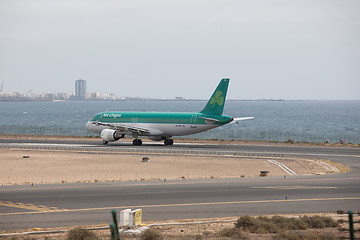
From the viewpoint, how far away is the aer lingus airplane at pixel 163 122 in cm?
6975

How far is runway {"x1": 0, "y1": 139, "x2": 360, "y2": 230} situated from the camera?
25734 millimetres

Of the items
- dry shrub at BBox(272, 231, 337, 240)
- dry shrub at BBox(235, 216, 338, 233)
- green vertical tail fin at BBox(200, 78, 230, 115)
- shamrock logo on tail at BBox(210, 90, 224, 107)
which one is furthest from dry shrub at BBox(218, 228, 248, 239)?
shamrock logo on tail at BBox(210, 90, 224, 107)

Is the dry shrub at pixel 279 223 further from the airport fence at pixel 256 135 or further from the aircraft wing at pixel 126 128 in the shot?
the airport fence at pixel 256 135

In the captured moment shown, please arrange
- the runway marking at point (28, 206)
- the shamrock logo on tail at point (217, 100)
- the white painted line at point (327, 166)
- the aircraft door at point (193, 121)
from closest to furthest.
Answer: the runway marking at point (28, 206) → the white painted line at point (327, 166) → the shamrock logo on tail at point (217, 100) → the aircraft door at point (193, 121)

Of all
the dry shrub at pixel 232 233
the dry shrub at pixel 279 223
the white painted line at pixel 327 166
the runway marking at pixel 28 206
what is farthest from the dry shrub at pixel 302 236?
the white painted line at pixel 327 166

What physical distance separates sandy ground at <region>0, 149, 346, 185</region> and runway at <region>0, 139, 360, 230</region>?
6.35m

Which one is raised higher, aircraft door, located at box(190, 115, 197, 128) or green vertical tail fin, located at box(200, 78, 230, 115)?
green vertical tail fin, located at box(200, 78, 230, 115)

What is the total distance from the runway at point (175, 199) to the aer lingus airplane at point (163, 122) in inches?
1171

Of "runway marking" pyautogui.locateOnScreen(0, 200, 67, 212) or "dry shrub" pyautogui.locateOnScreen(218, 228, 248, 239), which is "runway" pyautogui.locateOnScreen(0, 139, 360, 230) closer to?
"runway marking" pyautogui.locateOnScreen(0, 200, 67, 212)

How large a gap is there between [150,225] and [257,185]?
14.4 meters

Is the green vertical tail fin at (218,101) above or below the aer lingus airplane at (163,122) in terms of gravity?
above

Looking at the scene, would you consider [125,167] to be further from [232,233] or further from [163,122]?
[232,233]

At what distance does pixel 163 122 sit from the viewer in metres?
74.0

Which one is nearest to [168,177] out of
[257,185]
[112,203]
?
[257,185]
